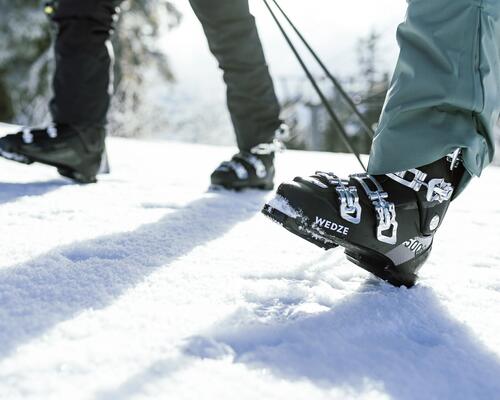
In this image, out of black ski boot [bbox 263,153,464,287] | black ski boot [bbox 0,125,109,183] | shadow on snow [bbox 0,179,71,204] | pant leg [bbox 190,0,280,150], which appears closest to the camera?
black ski boot [bbox 263,153,464,287]

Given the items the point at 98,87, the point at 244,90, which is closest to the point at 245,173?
the point at 244,90

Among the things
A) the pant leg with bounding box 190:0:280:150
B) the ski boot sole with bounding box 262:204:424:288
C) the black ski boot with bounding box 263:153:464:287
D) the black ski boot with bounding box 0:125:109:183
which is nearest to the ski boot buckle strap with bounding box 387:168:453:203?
the black ski boot with bounding box 263:153:464:287

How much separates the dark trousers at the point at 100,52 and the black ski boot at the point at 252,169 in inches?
7.8

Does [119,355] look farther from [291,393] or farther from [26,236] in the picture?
[26,236]

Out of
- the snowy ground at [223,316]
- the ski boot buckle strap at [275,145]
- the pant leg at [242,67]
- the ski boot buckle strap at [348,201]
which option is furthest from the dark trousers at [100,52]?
the ski boot buckle strap at [348,201]

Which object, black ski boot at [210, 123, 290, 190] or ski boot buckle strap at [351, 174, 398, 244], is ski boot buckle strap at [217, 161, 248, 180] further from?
ski boot buckle strap at [351, 174, 398, 244]

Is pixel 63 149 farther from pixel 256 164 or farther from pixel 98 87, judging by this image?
pixel 256 164

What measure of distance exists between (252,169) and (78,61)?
69 centimetres

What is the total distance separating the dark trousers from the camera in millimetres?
1795

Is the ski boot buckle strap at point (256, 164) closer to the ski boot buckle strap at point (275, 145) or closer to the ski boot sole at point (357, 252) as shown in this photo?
the ski boot buckle strap at point (275, 145)

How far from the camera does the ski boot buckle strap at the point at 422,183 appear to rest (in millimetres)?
905

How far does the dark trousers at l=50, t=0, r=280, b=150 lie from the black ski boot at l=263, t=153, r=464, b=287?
105 cm

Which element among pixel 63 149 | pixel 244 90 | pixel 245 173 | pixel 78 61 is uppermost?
pixel 78 61

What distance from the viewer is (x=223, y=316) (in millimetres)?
713
